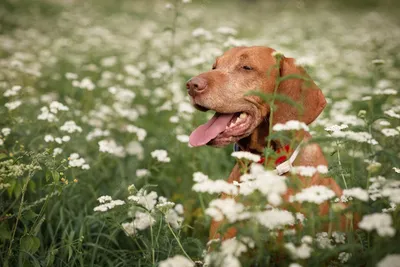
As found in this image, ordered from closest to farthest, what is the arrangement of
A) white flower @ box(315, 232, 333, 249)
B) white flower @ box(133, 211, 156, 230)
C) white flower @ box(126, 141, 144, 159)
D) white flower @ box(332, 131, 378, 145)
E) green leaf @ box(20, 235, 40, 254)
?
white flower @ box(315, 232, 333, 249) → white flower @ box(332, 131, 378, 145) → green leaf @ box(20, 235, 40, 254) → white flower @ box(133, 211, 156, 230) → white flower @ box(126, 141, 144, 159)

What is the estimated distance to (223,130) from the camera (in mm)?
3023

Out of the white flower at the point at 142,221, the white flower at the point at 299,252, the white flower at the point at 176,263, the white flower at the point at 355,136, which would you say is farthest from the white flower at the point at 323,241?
the white flower at the point at 142,221

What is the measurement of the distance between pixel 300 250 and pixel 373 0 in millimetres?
26210

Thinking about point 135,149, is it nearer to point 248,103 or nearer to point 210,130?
point 210,130

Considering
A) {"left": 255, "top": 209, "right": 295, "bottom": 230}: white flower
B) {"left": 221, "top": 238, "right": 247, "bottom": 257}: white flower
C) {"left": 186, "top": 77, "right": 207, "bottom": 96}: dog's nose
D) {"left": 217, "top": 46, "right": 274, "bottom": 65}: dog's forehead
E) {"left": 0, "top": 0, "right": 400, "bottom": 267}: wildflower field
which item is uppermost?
{"left": 217, "top": 46, "right": 274, "bottom": 65}: dog's forehead

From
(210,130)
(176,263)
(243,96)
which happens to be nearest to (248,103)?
(243,96)

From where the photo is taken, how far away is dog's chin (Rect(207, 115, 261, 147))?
2949 mm

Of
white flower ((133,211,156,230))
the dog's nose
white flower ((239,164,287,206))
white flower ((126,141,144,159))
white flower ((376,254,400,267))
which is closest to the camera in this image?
white flower ((376,254,400,267))

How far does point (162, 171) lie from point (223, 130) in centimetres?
117

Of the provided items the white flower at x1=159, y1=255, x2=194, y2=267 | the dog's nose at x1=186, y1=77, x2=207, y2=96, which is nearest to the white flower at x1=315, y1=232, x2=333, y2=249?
the white flower at x1=159, y1=255, x2=194, y2=267

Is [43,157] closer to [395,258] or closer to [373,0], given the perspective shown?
[395,258]

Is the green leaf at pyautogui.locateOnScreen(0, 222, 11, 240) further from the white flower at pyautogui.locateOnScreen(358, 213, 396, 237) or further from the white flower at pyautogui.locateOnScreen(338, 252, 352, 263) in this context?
the white flower at pyautogui.locateOnScreen(358, 213, 396, 237)

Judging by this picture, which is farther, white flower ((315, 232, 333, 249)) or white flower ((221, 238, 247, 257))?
white flower ((315, 232, 333, 249))

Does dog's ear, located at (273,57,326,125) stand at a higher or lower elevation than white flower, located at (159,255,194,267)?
higher
